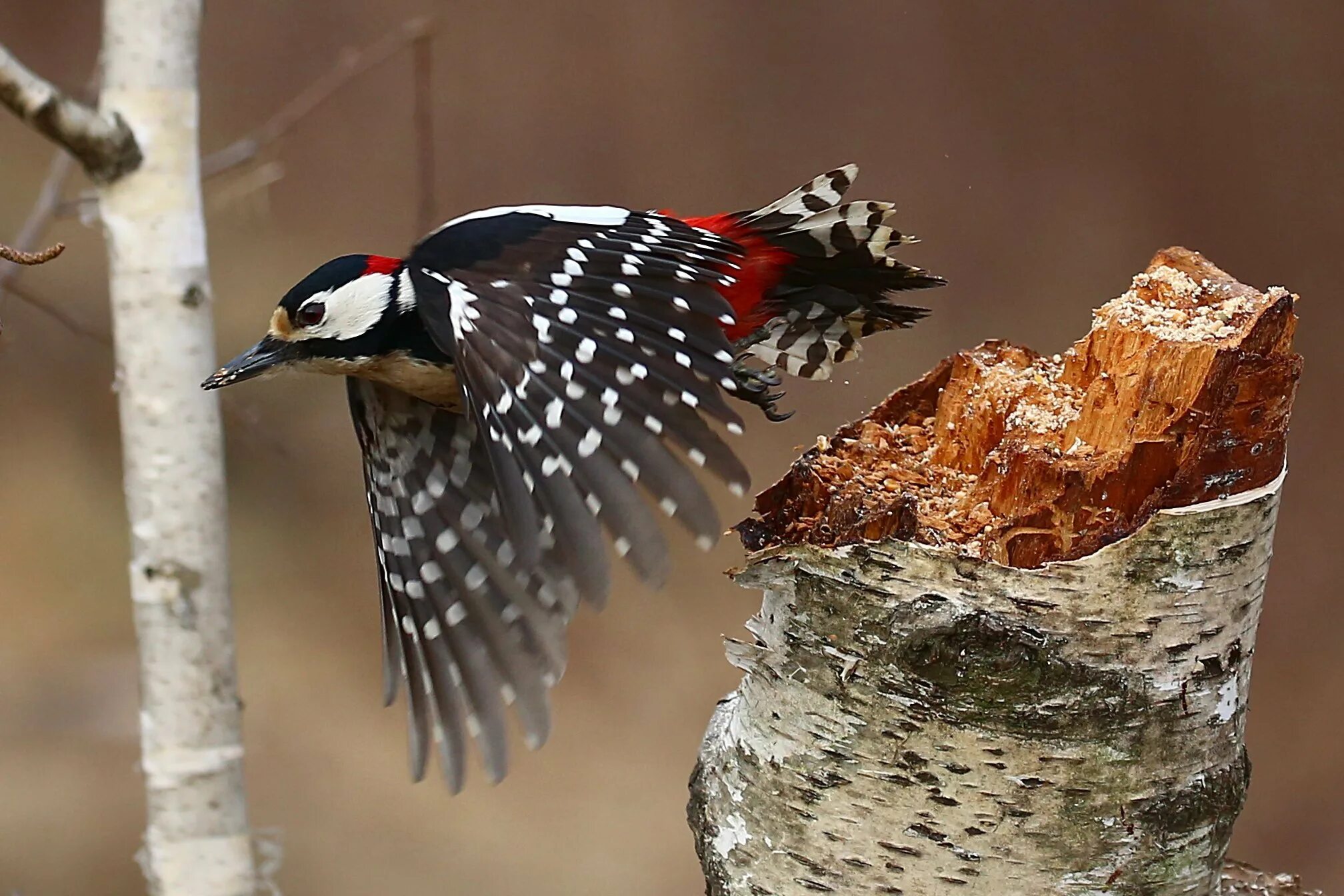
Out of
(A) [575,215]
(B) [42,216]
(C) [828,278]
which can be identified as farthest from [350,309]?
(B) [42,216]

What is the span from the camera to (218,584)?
1.16 m

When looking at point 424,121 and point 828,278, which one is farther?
point 424,121

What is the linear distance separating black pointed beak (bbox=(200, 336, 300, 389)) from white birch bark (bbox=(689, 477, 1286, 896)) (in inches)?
17.2

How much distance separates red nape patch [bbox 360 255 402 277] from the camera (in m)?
0.97

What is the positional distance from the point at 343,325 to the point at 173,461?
0.30m

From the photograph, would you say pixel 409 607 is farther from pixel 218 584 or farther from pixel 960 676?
pixel 960 676

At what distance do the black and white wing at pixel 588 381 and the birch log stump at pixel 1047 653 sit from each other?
10 cm

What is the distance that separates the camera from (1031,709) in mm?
688

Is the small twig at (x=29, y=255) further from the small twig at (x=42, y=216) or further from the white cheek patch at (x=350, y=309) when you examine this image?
the small twig at (x=42, y=216)

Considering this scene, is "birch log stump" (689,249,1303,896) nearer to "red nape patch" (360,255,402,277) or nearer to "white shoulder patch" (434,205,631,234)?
"white shoulder patch" (434,205,631,234)

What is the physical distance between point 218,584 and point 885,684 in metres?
0.71

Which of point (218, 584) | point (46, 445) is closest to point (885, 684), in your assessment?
point (218, 584)

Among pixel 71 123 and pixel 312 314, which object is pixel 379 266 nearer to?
pixel 312 314

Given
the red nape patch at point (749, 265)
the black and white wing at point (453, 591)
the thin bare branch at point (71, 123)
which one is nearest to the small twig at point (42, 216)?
the thin bare branch at point (71, 123)
